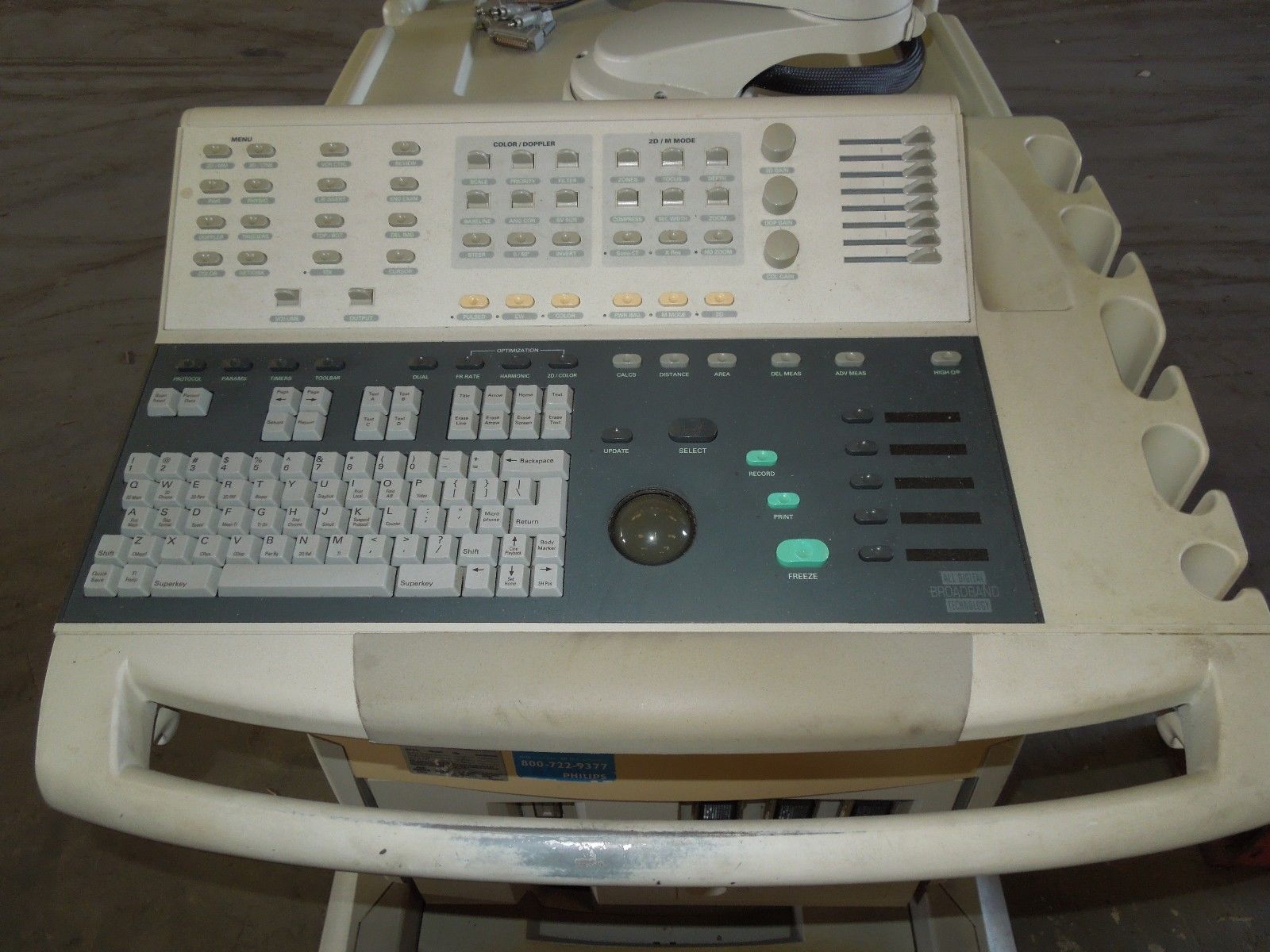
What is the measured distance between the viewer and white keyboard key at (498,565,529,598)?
1.87 feet

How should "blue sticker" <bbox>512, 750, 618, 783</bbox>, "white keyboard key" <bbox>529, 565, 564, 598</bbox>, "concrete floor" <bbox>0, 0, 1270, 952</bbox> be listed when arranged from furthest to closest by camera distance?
"concrete floor" <bbox>0, 0, 1270, 952</bbox> < "blue sticker" <bbox>512, 750, 618, 783</bbox> < "white keyboard key" <bbox>529, 565, 564, 598</bbox>

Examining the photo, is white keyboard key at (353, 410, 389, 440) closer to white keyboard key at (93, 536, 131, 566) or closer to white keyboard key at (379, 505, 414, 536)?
white keyboard key at (379, 505, 414, 536)

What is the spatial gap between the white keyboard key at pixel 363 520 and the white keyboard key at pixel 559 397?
14cm

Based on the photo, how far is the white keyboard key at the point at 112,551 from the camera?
60cm

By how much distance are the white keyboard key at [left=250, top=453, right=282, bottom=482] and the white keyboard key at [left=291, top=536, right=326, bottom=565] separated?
0.20 ft

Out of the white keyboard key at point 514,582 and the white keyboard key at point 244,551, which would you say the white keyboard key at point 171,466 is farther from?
the white keyboard key at point 514,582

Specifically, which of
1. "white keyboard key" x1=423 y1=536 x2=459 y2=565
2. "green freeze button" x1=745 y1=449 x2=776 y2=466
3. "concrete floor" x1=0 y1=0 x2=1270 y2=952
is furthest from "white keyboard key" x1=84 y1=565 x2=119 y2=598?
"concrete floor" x1=0 y1=0 x2=1270 y2=952

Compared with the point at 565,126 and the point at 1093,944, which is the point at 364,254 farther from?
the point at 1093,944

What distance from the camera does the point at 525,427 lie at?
628 millimetres

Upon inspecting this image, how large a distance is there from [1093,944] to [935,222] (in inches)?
39.6

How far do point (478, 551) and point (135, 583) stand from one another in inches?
9.3

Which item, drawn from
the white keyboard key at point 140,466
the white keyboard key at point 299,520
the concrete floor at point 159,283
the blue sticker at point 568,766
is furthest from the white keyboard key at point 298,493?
the concrete floor at point 159,283

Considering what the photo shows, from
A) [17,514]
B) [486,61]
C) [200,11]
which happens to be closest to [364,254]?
[486,61]

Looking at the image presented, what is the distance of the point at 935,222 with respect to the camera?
68cm
